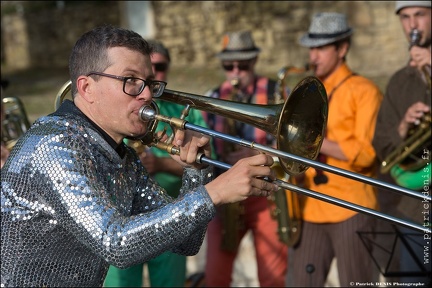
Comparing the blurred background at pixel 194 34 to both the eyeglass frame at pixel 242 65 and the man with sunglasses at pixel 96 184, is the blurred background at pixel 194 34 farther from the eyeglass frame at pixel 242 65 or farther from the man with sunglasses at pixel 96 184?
the man with sunglasses at pixel 96 184

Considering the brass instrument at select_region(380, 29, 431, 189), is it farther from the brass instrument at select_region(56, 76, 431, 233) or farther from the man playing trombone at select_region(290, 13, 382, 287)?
the brass instrument at select_region(56, 76, 431, 233)

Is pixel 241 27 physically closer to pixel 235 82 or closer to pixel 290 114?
pixel 235 82

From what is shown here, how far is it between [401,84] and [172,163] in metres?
→ 1.52

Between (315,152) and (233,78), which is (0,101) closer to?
(233,78)

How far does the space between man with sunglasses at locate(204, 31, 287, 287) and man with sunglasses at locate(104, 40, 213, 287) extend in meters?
0.35

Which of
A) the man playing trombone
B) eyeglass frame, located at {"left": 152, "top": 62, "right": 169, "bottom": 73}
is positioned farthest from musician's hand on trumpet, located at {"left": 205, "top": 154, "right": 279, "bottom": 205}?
eyeglass frame, located at {"left": 152, "top": 62, "right": 169, "bottom": 73}

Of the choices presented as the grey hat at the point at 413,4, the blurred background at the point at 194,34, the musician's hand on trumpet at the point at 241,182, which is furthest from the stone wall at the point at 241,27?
the musician's hand on trumpet at the point at 241,182

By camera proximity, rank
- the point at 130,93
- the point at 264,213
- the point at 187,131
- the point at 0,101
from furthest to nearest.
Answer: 1. the point at 264,213
2. the point at 0,101
3. the point at 187,131
4. the point at 130,93

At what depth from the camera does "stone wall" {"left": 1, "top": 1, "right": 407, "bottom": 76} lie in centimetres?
986

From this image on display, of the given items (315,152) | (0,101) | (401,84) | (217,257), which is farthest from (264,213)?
(315,152)

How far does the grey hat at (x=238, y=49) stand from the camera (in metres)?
5.98

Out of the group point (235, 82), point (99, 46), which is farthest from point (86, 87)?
point (235, 82)

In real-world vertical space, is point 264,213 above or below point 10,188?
below

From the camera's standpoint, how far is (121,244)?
2.65 m
